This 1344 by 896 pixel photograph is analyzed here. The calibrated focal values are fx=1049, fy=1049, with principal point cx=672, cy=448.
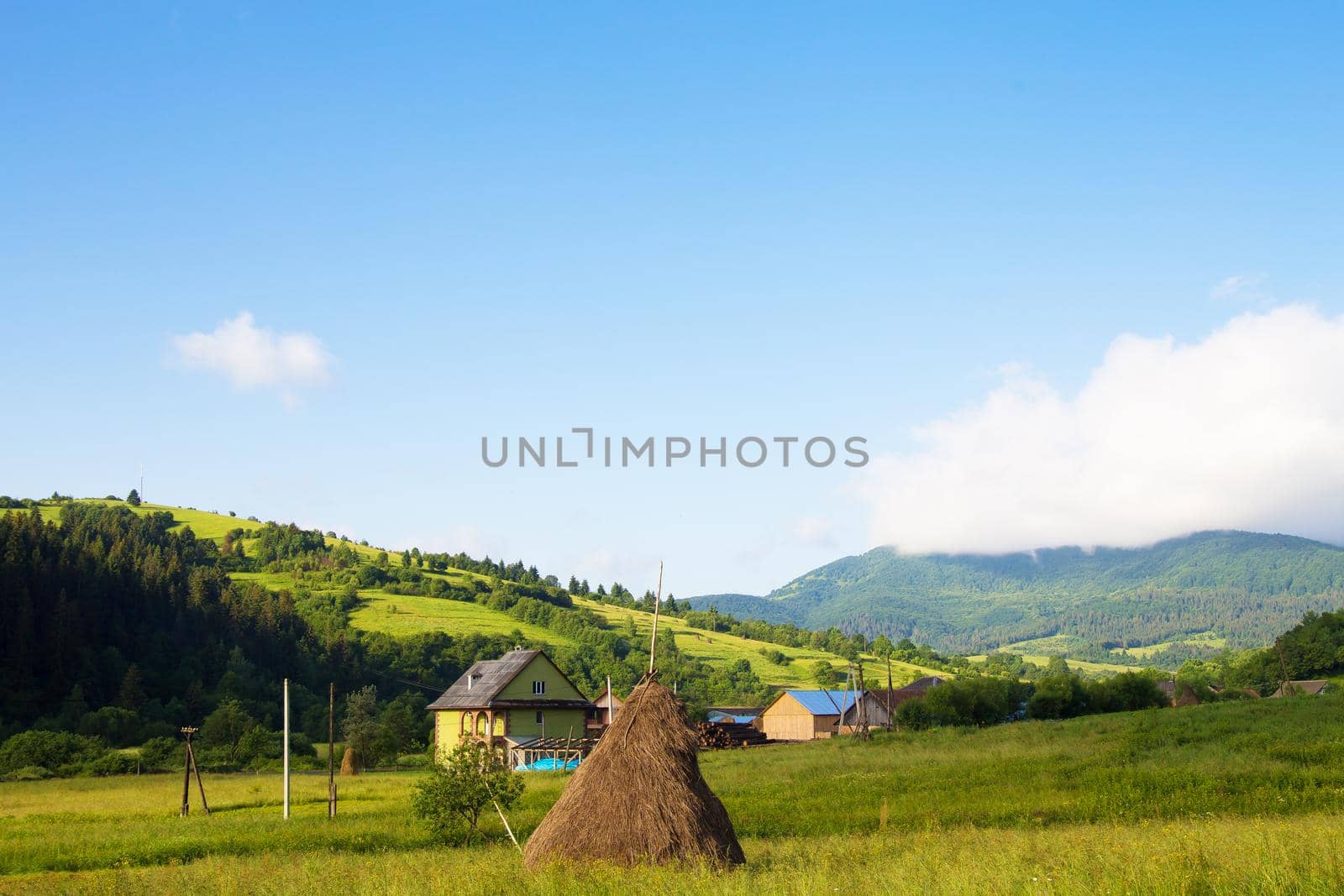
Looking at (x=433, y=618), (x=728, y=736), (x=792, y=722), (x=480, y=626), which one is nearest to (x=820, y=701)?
(x=792, y=722)

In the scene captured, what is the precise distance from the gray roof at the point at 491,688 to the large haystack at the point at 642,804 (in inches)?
2100

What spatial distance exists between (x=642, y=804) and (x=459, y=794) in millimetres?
10055

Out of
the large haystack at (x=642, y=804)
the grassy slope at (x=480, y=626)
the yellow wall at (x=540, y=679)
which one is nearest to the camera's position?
the large haystack at (x=642, y=804)

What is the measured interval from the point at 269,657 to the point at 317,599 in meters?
42.2

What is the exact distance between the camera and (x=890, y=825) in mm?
27516

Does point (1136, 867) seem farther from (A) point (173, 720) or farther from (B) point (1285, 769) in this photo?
(A) point (173, 720)

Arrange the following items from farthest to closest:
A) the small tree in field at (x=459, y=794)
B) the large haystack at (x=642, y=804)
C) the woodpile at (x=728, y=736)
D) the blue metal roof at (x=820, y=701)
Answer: the blue metal roof at (x=820, y=701)
the woodpile at (x=728, y=736)
the small tree in field at (x=459, y=794)
the large haystack at (x=642, y=804)

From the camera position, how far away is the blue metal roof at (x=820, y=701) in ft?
323

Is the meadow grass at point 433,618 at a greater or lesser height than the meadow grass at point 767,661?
greater

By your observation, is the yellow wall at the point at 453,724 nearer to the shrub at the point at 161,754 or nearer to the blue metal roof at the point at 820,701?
the shrub at the point at 161,754

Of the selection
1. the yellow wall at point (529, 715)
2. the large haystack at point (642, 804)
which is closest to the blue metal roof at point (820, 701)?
the yellow wall at point (529, 715)

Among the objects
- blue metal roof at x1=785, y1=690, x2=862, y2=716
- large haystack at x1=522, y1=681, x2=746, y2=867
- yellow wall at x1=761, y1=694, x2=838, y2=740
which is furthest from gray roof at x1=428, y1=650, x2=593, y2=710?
large haystack at x1=522, y1=681, x2=746, y2=867

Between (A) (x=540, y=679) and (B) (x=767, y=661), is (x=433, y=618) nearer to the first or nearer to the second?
(B) (x=767, y=661)

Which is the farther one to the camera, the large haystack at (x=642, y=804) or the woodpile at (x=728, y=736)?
the woodpile at (x=728, y=736)
